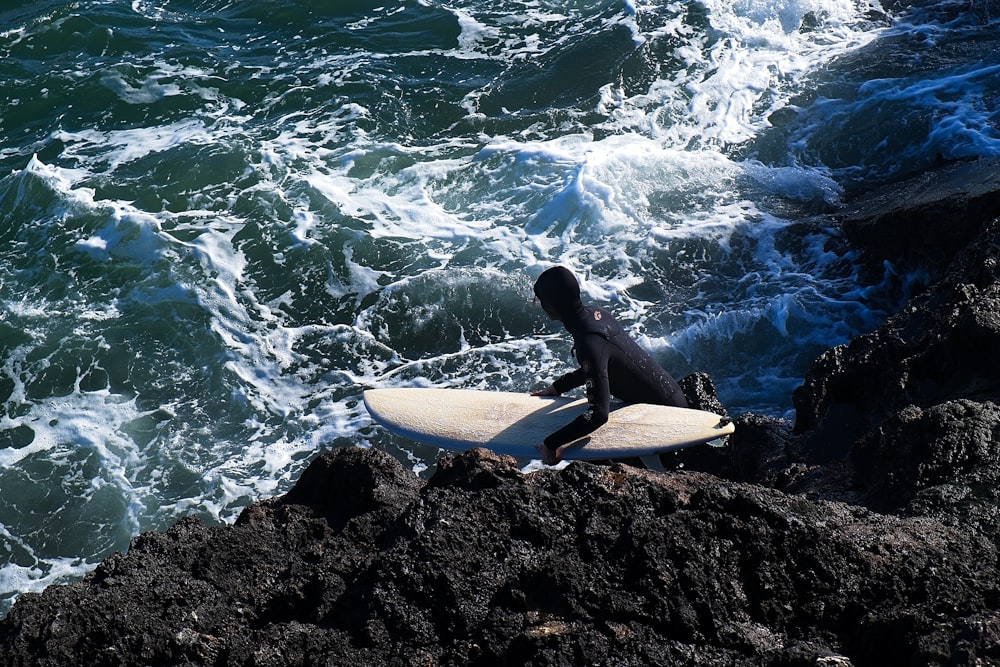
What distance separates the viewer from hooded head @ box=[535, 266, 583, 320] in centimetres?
475

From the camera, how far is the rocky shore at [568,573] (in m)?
2.82

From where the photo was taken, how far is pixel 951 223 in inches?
261

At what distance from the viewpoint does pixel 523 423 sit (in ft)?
17.2

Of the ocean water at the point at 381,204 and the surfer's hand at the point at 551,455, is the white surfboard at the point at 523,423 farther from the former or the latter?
the ocean water at the point at 381,204

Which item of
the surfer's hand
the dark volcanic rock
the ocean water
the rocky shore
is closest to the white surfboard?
the surfer's hand

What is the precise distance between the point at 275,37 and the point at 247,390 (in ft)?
21.8

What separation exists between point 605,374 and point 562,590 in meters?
1.95

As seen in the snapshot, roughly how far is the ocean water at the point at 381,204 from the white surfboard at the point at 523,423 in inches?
44.5

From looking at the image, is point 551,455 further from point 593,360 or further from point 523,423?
point 593,360

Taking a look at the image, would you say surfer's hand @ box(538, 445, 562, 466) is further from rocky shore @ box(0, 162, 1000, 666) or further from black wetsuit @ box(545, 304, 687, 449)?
rocky shore @ box(0, 162, 1000, 666)

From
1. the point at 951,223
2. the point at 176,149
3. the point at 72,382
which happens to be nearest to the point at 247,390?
the point at 72,382

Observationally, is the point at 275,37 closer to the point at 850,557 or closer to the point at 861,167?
the point at 861,167

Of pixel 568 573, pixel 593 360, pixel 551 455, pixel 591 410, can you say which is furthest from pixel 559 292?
pixel 568 573

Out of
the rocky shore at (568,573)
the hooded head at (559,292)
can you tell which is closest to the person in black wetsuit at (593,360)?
the hooded head at (559,292)
